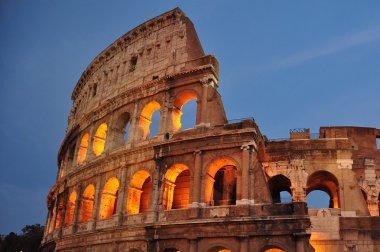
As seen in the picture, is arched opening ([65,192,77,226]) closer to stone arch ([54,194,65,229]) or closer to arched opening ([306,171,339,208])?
stone arch ([54,194,65,229])

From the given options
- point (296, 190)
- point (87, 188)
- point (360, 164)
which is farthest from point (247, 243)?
point (87, 188)

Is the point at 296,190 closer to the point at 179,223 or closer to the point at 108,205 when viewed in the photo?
the point at 179,223

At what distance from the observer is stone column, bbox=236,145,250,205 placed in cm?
1652

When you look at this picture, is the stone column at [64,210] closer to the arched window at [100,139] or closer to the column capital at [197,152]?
the arched window at [100,139]

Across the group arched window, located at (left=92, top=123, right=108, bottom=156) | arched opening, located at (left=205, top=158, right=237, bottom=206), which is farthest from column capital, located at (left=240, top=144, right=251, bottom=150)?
arched window, located at (left=92, top=123, right=108, bottom=156)

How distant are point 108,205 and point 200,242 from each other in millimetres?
6649

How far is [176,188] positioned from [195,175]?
10.4 ft

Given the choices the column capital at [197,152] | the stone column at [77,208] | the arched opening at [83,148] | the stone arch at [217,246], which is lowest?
the stone arch at [217,246]

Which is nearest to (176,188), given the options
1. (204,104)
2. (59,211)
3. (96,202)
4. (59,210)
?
(96,202)

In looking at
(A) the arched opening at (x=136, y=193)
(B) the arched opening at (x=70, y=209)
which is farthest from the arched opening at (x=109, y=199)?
(B) the arched opening at (x=70, y=209)

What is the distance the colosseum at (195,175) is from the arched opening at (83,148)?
1300mm

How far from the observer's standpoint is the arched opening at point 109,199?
69.1 feet

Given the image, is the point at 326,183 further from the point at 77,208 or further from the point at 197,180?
the point at 77,208

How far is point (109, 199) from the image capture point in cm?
2139
